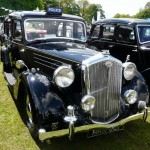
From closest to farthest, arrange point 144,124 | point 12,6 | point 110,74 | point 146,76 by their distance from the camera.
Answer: point 110,74, point 144,124, point 146,76, point 12,6

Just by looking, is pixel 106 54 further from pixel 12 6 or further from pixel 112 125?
pixel 12 6

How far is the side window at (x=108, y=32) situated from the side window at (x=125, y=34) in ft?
0.88

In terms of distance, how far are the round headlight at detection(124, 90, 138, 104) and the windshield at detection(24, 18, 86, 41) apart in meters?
1.91

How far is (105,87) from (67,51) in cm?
101

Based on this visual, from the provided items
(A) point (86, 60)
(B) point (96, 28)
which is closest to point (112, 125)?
(A) point (86, 60)

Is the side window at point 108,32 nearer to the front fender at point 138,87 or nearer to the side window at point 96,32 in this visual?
the side window at point 96,32

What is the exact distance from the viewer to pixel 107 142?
394 centimetres

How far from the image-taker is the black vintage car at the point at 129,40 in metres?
6.05

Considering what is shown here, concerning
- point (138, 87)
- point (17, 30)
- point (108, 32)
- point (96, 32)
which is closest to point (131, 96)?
point (138, 87)

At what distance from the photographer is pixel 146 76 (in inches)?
232

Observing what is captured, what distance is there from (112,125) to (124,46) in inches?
138

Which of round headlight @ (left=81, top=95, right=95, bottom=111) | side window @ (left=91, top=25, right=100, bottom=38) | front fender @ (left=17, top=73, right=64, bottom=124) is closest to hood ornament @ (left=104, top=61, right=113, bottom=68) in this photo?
round headlight @ (left=81, top=95, right=95, bottom=111)

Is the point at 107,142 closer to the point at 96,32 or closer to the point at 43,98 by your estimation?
the point at 43,98

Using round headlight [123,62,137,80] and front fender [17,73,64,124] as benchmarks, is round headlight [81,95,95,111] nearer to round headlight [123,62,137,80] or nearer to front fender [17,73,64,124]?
front fender [17,73,64,124]
